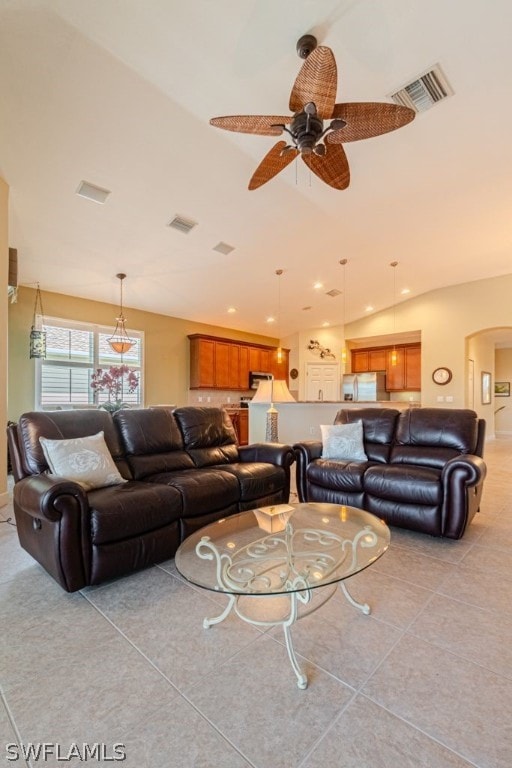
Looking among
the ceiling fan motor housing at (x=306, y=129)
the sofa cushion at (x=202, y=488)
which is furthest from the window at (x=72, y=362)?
the ceiling fan motor housing at (x=306, y=129)

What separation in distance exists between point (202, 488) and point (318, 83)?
8.34ft

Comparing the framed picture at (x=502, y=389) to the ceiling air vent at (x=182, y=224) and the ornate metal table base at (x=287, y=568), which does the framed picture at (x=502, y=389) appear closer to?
the ceiling air vent at (x=182, y=224)

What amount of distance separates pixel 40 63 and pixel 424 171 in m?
3.38

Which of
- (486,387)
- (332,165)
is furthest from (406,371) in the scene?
(332,165)

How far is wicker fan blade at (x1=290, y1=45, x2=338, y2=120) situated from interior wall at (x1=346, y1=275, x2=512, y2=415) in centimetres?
595

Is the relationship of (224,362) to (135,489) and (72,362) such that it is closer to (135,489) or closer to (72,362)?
(72,362)

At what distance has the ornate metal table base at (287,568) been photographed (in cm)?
140

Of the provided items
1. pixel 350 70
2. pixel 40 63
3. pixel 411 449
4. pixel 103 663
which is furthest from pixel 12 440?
pixel 350 70

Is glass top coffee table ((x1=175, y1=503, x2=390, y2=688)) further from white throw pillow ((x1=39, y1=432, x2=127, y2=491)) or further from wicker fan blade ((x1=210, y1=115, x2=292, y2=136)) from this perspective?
wicker fan blade ((x1=210, y1=115, x2=292, y2=136))

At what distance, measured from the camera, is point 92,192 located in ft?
11.6

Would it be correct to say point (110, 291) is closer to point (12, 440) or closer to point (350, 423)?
point (12, 440)

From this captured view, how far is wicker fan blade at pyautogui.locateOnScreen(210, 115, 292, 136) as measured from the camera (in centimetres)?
205

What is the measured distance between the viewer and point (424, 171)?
357cm

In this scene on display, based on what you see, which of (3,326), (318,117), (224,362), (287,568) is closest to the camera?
(287,568)
